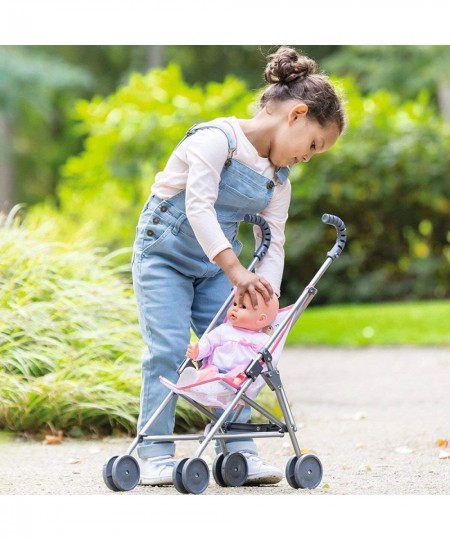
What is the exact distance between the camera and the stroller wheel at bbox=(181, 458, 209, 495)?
3326 mm

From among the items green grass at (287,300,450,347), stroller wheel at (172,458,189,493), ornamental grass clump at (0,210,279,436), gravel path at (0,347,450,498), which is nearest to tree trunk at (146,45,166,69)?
green grass at (287,300,450,347)

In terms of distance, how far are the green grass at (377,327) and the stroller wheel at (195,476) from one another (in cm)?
550

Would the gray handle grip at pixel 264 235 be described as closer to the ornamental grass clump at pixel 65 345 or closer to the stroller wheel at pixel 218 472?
the stroller wheel at pixel 218 472

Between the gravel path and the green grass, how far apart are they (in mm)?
1034

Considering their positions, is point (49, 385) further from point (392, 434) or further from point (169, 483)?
point (392, 434)

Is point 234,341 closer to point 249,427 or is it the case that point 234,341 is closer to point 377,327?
point 249,427

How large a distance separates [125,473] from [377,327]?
613 centimetres

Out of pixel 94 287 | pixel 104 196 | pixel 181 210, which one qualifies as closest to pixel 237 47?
pixel 104 196

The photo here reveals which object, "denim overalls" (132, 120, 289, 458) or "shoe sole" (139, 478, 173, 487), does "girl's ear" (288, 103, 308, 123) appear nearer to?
"denim overalls" (132, 120, 289, 458)

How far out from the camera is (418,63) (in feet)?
57.0

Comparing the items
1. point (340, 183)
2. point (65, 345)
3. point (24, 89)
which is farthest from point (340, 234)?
point (24, 89)

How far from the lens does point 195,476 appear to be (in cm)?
335

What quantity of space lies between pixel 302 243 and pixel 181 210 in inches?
303

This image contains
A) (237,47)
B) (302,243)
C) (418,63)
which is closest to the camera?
(302,243)
